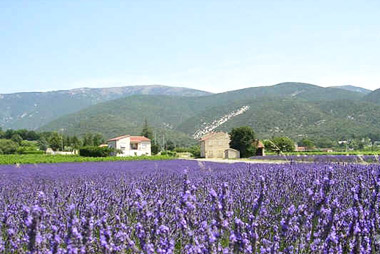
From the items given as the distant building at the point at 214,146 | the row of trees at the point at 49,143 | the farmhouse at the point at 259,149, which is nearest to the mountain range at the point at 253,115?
the row of trees at the point at 49,143

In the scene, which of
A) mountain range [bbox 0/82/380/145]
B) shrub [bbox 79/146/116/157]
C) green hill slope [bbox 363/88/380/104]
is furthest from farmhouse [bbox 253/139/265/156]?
green hill slope [bbox 363/88/380/104]

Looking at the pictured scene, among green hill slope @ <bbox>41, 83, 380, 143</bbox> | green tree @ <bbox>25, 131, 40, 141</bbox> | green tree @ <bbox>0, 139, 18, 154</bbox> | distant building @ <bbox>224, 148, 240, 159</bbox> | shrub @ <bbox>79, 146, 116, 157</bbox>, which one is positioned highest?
green hill slope @ <bbox>41, 83, 380, 143</bbox>

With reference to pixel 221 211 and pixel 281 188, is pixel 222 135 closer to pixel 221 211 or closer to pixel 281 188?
pixel 281 188

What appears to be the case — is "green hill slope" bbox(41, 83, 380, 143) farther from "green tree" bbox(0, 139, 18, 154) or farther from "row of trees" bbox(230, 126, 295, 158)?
"green tree" bbox(0, 139, 18, 154)

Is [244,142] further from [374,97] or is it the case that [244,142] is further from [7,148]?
[374,97]

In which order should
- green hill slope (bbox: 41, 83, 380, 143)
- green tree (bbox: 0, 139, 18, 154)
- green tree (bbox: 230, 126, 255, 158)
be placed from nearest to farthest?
green tree (bbox: 230, 126, 255, 158), green tree (bbox: 0, 139, 18, 154), green hill slope (bbox: 41, 83, 380, 143)

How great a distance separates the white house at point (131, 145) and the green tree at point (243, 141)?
14734 mm

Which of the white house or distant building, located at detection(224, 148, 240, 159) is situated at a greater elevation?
the white house

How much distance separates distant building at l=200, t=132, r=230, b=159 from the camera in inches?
1890

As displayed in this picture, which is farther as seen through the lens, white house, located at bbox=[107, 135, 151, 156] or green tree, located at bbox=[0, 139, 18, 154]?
green tree, located at bbox=[0, 139, 18, 154]

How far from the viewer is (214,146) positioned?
159 ft

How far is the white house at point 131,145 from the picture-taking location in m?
56.2

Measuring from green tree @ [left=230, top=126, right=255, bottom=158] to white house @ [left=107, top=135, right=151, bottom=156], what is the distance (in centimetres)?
1473

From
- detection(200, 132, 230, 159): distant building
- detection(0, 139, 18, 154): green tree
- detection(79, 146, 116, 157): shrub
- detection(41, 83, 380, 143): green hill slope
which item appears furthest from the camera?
detection(41, 83, 380, 143): green hill slope
